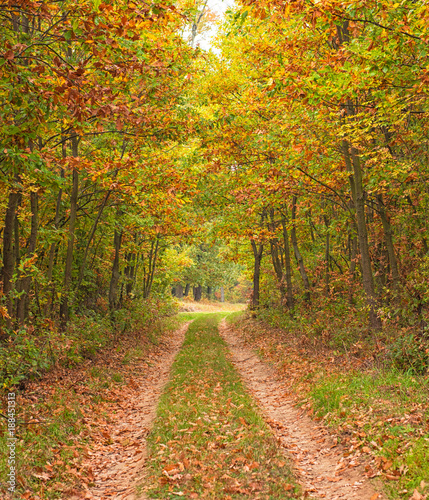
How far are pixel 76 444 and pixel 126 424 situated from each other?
1.61m

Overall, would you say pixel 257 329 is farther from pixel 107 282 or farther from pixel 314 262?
pixel 107 282

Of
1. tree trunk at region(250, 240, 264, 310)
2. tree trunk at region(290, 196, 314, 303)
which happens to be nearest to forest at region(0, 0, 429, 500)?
tree trunk at region(290, 196, 314, 303)

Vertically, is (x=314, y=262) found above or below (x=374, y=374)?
above

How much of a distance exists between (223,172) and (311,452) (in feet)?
44.7

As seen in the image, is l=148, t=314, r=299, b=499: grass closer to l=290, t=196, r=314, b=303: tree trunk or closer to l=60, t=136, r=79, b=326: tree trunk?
l=60, t=136, r=79, b=326: tree trunk

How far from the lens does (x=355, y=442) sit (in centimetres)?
613

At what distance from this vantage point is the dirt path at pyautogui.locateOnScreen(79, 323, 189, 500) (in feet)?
18.4

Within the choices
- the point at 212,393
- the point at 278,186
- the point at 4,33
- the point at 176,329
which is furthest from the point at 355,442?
the point at 176,329

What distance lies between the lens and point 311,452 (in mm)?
6488

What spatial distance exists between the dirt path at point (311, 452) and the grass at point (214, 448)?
1.08 ft

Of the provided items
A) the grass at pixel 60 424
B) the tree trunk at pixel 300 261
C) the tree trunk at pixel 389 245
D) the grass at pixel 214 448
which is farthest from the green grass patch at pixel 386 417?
the tree trunk at pixel 300 261

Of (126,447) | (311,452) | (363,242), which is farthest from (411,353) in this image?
(126,447)

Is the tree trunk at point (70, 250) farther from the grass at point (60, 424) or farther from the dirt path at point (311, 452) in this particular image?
the dirt path at point (311, 452)

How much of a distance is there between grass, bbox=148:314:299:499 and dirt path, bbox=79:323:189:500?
279 millimetres
